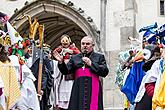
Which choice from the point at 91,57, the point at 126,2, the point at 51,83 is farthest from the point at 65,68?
the point at 126,2

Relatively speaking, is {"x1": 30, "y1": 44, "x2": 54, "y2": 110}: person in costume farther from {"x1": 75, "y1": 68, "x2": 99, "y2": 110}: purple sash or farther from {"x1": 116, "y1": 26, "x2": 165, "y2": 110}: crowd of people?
{"x1": 116, "y1": 26, "x2": 165, "y2": 110}: crowd of people

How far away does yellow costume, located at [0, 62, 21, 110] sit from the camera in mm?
5867

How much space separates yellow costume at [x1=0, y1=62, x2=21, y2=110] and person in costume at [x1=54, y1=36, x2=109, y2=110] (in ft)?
2.54

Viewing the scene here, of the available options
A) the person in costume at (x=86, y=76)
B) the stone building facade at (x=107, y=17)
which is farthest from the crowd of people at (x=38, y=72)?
the stone building facade at (x=107, y=17)

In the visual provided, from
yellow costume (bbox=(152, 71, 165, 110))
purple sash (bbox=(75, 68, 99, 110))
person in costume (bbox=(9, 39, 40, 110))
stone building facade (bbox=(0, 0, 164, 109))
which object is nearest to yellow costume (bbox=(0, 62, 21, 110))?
person in costume (bbox=(9, 39, 40, 110))

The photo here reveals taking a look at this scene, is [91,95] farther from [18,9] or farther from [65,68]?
[18,9]

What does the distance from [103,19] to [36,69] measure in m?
5.92

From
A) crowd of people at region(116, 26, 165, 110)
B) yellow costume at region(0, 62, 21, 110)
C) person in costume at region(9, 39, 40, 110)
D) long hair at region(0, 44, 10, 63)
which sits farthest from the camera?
person in costume at region(9, 39, 40, 110)

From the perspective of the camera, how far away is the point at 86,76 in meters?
6.54

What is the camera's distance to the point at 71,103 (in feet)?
21.2

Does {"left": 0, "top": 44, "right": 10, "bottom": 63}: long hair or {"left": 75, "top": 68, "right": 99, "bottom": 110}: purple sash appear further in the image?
{"left": 75, "top": 68, "right": 99, "bottom": 110}: purple sash

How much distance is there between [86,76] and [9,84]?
111cm

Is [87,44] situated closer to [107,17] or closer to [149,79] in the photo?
[149,79]

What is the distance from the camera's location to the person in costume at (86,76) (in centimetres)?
645
